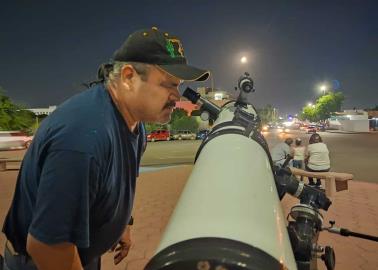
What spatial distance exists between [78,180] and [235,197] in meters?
0.57

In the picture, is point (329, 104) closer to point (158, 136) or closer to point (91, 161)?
point (158, 136)

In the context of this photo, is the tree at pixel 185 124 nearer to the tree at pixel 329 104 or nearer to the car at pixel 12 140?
the car at pixel 12 140

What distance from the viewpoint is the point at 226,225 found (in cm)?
119

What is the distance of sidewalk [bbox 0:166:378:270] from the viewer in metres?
4.59

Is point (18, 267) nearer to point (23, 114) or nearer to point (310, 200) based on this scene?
point (310, 200)

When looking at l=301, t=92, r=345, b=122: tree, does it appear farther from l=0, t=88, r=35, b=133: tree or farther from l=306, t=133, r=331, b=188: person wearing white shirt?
l=306, t=133, r=331, b=188: person wearing white shirt

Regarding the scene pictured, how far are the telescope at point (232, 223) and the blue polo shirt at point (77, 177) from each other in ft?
1.08

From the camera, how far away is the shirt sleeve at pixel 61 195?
1251 mm

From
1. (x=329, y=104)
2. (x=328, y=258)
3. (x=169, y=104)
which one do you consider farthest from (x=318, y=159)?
(x=329, y=104)

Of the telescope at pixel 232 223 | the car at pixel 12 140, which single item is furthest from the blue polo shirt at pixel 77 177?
the car at pixel 12 140

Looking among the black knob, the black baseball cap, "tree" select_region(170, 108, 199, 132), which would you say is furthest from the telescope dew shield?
"tree" select_region(170, 108, 199, 132)

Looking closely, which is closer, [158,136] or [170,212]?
[170,212]

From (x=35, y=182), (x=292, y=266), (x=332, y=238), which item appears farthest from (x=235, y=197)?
(x=332, y=238)

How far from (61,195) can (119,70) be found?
0.67m
